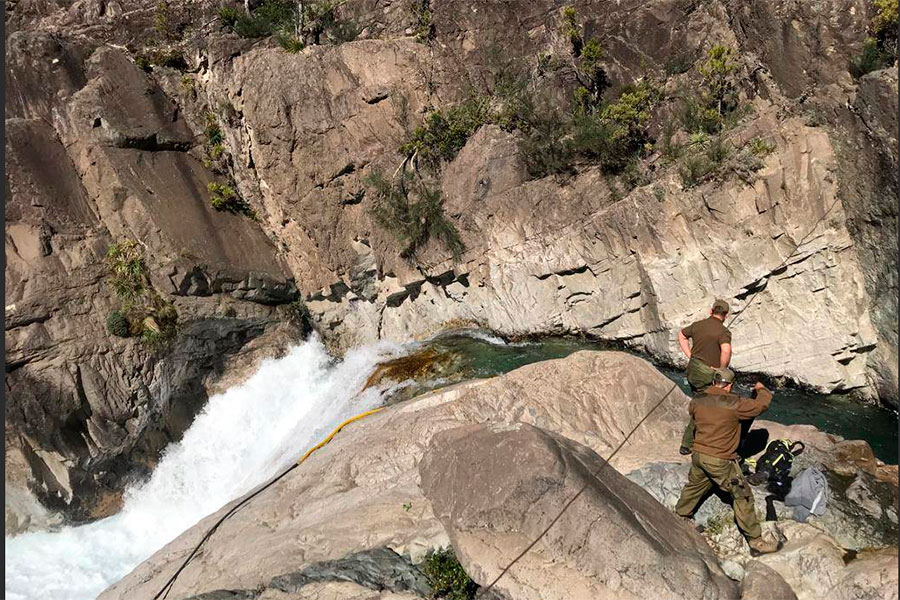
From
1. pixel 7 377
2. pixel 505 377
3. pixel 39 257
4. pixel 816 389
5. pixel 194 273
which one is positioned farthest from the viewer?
pixel 194 273

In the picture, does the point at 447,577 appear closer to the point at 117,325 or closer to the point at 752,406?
the point at 752,406

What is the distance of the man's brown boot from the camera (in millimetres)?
5812

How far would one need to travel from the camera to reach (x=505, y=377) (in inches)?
354

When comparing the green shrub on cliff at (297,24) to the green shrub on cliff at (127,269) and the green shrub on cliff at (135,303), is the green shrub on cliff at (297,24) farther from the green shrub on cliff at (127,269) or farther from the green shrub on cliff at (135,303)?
the green shrub on cliff at (135,303)

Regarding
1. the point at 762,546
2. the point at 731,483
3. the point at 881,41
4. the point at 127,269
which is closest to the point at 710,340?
the point at 731,483

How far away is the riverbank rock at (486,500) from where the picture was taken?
5574 millimetres

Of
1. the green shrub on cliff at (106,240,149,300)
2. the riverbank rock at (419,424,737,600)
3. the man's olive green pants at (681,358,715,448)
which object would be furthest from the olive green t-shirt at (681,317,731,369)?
the green shrub on cliff at (106,240,149,300)

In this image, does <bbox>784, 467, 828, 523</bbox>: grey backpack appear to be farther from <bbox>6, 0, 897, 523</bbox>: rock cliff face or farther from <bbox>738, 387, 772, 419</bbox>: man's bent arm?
<bbox>6, 0, 897, 523</bbox>: rock cliff face

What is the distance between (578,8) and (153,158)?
42.7 ft

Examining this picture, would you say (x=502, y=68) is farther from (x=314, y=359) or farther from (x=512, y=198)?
(x=314, y=359)

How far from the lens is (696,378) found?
7.16 metres

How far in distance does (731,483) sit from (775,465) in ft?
3.73

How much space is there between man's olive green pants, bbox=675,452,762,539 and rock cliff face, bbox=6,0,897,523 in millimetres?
6526

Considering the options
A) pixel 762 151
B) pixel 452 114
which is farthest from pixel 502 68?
pixel 762 151
